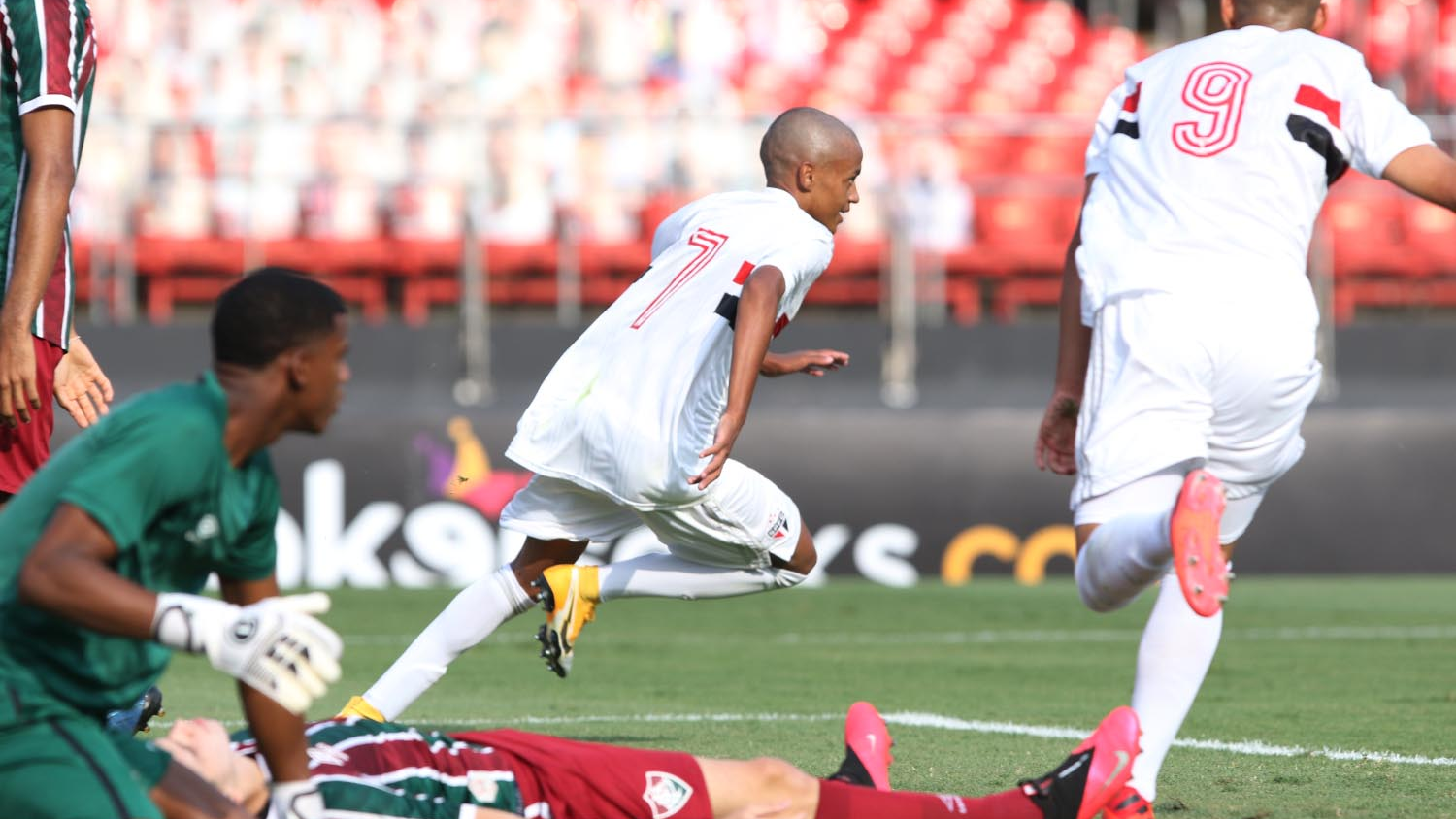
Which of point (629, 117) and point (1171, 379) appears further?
point (629, 117)

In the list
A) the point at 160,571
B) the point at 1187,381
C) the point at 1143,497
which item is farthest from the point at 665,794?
the point at 1187,381

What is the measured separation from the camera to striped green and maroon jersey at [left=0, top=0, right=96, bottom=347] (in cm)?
466

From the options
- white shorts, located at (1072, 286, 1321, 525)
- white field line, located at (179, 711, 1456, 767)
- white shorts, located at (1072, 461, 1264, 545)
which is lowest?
white field line, located at (179, 711, 1456, 767)

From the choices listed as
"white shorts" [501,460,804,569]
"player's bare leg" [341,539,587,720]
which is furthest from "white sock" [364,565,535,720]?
"white shorts" [501,460,804,569]

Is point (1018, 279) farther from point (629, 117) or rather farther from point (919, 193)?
point (629, 117)

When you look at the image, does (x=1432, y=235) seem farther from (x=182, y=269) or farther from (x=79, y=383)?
(x=79, y=383)

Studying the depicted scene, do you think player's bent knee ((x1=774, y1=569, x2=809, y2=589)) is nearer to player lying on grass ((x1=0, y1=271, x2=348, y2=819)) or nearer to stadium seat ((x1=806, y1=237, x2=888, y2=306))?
player lying on grass ((x1=0, y1=271, x2=348, y2=819))

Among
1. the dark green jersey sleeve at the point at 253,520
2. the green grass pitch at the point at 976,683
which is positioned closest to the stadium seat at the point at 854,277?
the green grass pitch at the point at 976,683

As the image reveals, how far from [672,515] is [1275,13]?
7.05ft

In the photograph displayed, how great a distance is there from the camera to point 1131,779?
4180 mm

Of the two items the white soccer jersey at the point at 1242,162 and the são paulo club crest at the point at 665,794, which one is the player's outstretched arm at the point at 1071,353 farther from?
the são paulo club crest at the point at 665,794

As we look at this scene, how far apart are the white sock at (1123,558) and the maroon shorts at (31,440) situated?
2368mm

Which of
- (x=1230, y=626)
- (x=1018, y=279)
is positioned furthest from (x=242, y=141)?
(x=1230, y=626)

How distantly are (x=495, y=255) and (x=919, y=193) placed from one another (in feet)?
9.01
